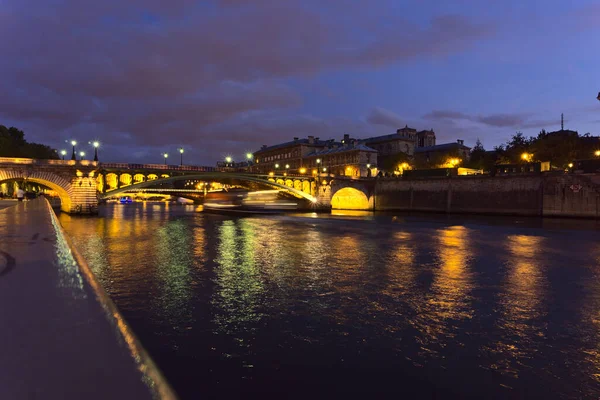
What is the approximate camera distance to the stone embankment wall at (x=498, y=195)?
45281mm

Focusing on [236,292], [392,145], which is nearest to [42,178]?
[236,292]

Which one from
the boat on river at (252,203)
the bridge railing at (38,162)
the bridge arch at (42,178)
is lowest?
the boat on river at (252,203)

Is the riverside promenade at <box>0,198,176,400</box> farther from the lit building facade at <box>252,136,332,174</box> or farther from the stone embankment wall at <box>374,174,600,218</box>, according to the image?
the lit building facade at <box>252,136,332,174</box>

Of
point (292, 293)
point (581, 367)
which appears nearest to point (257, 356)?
point (292, 293)

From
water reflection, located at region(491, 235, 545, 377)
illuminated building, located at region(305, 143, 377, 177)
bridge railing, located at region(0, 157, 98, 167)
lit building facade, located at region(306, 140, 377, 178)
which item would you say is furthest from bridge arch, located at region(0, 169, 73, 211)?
illuminated building, located at region(305, 143, 377, 177)

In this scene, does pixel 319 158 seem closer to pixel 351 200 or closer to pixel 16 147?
pixel 351 200

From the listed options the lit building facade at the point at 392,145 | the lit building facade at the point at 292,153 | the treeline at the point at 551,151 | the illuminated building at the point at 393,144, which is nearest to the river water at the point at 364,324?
the treeline at the point at 551,151

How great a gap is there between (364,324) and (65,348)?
524 centimetres

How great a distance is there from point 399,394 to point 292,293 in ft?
17.3

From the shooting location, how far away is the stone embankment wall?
45.3m

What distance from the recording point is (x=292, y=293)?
1001cm

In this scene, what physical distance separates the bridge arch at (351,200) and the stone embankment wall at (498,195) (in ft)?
7.43

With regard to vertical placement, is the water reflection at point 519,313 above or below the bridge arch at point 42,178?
below

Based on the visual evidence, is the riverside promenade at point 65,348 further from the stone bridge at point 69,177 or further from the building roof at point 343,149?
the building roof at point 343,149
